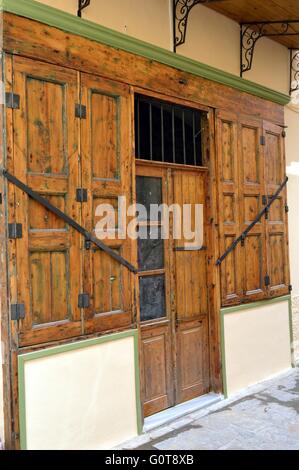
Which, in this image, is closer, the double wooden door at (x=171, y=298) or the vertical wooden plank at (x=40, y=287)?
the vertical wooden plank at (x=40, y=287)

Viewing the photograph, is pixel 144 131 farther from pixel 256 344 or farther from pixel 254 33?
pixel 256 344

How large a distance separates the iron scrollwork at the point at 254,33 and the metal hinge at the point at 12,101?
301cm

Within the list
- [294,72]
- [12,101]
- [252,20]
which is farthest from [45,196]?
[294,72]

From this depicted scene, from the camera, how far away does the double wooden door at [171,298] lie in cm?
419

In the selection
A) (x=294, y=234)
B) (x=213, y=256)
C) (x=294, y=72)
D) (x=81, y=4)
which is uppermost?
(x=294, y=72)

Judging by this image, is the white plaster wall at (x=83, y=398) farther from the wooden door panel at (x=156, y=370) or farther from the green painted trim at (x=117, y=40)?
the green painted trim at (x=117, y=40)

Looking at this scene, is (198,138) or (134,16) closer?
(134,16)

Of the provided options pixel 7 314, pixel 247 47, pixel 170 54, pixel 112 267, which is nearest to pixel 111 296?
pixel 112 267

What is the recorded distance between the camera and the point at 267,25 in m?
5.30

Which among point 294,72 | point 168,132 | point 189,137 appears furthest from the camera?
point 294,72

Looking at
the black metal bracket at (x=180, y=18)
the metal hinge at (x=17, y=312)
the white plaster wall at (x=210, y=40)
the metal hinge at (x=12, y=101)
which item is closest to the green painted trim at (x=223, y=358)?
the white plaster wall at (x=210, y=40)

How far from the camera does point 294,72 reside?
6.15 meters

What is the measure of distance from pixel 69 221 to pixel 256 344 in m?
2.97

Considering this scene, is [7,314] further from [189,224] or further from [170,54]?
[170,54]
